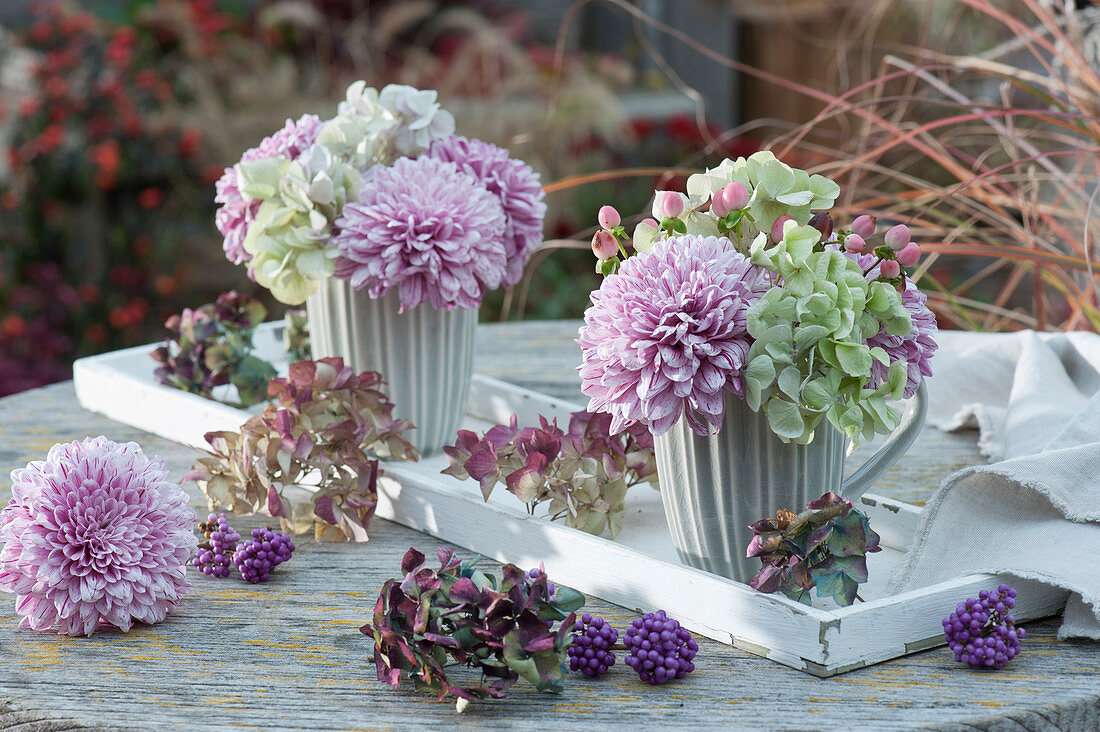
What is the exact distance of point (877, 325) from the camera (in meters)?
0.78

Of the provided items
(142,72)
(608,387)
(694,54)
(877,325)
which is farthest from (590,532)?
(694,54)

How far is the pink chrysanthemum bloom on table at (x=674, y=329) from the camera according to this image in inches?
29.7

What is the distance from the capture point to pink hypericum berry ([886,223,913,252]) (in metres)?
0.79

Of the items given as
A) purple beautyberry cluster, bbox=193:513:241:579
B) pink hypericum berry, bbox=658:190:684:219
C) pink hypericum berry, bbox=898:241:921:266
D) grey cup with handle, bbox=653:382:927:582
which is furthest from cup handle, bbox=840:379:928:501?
purple beautyberry cluster, bbox=193:513:241:579

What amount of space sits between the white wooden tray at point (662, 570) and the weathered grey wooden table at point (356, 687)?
15mm

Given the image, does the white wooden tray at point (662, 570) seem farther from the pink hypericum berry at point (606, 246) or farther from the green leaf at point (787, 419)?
the pink hypericum berry at point (606, 246)

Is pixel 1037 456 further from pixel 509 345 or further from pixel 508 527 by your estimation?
pixel 509 345

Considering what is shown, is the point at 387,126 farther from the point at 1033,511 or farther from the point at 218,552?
the point at 1033,511

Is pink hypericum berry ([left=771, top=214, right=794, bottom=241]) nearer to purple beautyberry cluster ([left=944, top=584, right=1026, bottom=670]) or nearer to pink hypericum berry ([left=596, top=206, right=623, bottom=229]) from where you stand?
pink hypericum berry ([left=596, top=206, right=623, bottom=229])

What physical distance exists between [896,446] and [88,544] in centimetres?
61

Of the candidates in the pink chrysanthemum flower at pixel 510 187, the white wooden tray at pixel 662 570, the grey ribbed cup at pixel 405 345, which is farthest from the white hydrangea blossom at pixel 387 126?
the white wooden tray at pixel 662 570

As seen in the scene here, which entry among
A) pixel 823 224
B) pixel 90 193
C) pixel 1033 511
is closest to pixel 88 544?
pixel 823 224

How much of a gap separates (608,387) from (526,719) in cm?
23

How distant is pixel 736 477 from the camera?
0.83 metres
